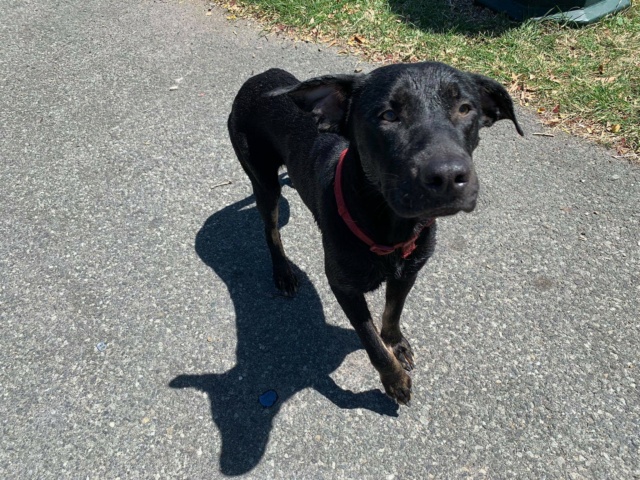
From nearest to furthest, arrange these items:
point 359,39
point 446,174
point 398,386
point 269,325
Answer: point 446,174 → point 398,386 → point 269,325 → point 359,39

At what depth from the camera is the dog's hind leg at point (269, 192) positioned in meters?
3.54

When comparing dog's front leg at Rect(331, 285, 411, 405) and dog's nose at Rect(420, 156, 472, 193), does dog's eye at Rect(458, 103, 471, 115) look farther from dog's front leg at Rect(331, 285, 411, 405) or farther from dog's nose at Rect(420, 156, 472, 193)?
dog's front leg at Rect(331, 285, 411, 405)

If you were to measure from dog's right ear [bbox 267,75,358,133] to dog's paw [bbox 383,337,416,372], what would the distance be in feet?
4.53

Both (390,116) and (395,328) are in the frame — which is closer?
(390,116)

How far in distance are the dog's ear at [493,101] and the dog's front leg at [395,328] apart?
1.05 meters

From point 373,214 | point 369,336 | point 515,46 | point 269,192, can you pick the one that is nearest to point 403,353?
point 369,336

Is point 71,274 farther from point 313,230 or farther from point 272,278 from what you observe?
point 313,230

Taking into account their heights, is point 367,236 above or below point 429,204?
below

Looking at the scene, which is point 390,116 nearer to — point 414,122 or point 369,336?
point 414,122

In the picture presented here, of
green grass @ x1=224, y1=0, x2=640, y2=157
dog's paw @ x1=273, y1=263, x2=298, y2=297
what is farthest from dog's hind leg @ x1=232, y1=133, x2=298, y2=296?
green grass @ x1=224, y1=0, x2=640, y2=157

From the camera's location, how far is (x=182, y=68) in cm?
599

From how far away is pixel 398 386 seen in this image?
296 cm

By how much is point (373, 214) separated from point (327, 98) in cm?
64

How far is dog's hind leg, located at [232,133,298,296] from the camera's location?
354cm
